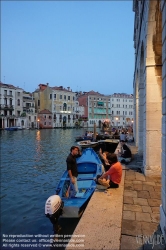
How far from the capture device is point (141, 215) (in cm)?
407

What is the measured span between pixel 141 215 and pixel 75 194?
2.38 meters

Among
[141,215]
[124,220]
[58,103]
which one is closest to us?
[124,220]

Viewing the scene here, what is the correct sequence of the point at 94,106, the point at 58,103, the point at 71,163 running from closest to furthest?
the point at 71,163
the point at 58,103
the point at 94,106

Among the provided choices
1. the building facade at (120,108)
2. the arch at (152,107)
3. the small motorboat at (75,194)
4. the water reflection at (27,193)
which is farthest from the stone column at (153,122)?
the building facade at (120,108)

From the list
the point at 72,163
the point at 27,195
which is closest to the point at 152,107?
the point at 72,163

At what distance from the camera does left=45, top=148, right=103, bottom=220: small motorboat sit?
4242 mm

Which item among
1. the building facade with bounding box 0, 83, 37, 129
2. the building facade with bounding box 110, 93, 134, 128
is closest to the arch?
the building facade with bounding box 0, 83, 37, 129

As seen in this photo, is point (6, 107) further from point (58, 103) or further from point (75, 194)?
point (75, 194)

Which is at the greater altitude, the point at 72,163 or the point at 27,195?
the point at 72,163

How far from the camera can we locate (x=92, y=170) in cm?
884

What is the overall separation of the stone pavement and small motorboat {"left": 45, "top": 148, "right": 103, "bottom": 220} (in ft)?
3.66

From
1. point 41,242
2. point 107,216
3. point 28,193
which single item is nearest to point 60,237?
point 41,242

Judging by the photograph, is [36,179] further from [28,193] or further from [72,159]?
[72,159]

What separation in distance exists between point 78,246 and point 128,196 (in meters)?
2.35
